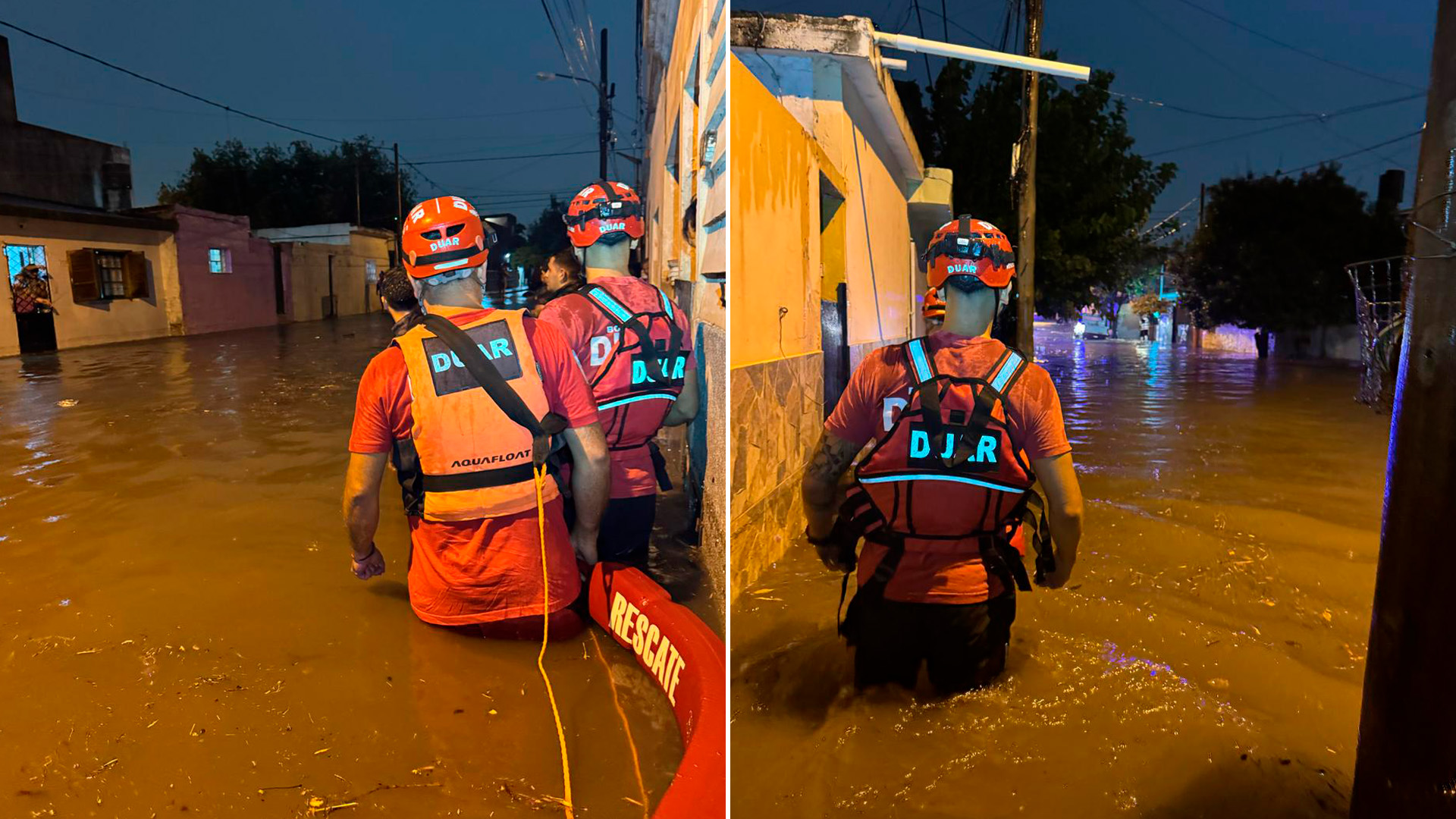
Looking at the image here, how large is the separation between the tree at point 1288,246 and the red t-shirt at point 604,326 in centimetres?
2432

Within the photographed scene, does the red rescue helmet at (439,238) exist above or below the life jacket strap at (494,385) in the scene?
above

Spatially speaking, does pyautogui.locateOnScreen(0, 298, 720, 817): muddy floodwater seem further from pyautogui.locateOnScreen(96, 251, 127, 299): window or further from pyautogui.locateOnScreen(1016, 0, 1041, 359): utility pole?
pyautogui.locateOnScreen(96, 251, 127, 299): window

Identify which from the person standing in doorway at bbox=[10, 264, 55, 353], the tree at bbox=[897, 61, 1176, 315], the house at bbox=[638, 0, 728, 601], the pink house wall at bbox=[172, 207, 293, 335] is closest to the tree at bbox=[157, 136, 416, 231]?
the pink house wall at bbox=[172, 207, 293, 335]

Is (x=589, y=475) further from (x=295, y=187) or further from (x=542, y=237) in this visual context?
(x=295, y=187)

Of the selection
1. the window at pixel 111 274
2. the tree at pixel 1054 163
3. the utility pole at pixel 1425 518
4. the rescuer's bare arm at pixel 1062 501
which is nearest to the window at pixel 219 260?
the window at pixel 111 274

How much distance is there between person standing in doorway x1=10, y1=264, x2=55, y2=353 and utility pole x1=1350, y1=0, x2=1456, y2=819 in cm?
2019

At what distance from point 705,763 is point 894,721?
1004mm

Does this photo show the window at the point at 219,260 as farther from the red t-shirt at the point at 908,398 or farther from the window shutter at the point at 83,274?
the red t-shirt at the point at 908,398

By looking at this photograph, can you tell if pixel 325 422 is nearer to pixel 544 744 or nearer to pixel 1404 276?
pixel 544 744

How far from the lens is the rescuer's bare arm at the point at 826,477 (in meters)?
2.57

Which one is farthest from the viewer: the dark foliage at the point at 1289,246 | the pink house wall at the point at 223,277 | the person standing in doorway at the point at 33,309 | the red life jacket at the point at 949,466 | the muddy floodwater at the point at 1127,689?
the dark foliage at the point at 1289,246

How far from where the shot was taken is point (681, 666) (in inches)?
100

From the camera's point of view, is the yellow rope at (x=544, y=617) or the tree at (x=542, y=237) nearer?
the yellow rope at (x=544, y=617)

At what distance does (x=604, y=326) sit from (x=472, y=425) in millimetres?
817
